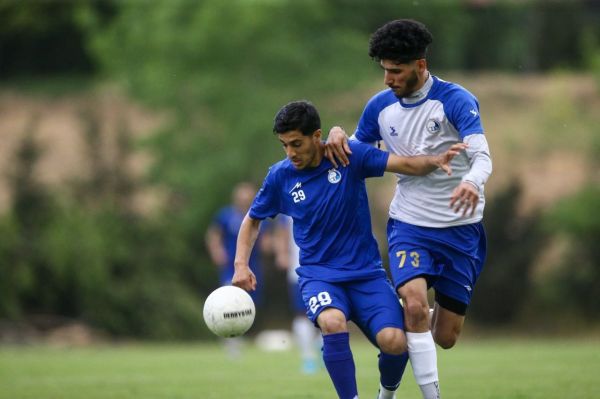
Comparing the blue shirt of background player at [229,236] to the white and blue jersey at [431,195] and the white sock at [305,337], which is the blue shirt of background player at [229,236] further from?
the white and blue jersey at [431,195]

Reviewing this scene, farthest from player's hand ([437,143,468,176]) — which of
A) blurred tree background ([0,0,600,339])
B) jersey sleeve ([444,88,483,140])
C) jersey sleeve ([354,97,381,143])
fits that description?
blurred tree background ([0,0,600,339])

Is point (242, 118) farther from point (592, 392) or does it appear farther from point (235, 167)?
point (592, 392)

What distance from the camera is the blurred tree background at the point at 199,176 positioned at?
28.2 m

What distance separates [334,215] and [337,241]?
0.18 metres

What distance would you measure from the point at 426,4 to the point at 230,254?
25.3m

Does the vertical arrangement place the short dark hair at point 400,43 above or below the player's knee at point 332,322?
above

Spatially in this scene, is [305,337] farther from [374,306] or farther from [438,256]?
[374,306]

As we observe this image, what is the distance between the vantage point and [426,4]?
41938 mm

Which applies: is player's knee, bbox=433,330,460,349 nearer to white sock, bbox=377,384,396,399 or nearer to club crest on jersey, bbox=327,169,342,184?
white sock, bbox=377,384,396,399

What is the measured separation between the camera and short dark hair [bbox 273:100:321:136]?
7.28m

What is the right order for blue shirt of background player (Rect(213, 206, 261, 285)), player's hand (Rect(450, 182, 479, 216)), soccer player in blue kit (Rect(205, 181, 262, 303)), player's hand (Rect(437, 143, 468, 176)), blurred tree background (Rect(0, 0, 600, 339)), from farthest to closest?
blurred tree background (Rect(0, 0, 600, 339)) → blue shirt of background player (Rect(213, 206, 261, 285)) → soccer player in blue kit (Rect(205, 181, 262, 303)) → player's hand (Rect(437, 143, 468, 176)) → player's hand (Rect(450, 182, 479, 216))

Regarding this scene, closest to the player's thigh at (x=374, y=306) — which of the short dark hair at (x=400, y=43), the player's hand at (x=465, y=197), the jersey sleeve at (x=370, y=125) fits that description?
the player's hand at (x=465, y=197)

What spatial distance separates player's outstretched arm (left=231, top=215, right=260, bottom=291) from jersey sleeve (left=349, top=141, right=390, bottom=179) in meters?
0.85

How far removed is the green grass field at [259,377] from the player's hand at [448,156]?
109 inches
